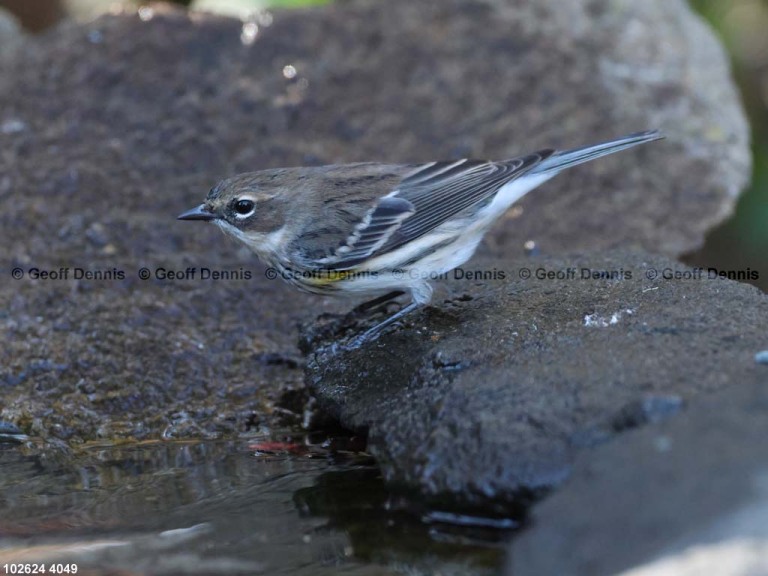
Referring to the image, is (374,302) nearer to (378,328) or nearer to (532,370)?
(378,328)

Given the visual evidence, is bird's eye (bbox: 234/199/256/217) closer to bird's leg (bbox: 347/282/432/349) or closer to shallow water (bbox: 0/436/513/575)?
bird's leg (bbox: 347/282/432/349)

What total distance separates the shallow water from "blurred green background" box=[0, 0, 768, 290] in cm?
477

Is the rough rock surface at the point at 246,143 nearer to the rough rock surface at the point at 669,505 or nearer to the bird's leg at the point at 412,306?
the bird's leg at the point at 412,306

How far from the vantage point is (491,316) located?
4.51m

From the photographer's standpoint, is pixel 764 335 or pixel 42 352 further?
pixel 42 352

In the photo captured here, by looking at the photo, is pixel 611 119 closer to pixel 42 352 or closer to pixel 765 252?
pixel 765 252

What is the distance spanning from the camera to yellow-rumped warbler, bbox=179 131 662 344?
484cm

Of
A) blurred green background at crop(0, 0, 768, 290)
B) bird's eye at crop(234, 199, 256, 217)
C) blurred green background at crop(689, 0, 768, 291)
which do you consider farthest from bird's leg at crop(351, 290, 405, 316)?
blurred green background at crop(0, 0, 768, 290)

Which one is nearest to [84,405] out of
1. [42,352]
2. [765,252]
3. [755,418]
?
[42,352]

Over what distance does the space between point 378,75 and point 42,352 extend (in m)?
3.79

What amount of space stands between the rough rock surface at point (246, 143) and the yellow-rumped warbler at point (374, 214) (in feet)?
2.02

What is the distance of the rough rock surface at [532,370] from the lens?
3.26 metres

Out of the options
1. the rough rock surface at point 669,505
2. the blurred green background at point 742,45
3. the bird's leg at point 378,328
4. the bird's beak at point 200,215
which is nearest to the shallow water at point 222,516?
the rough rock surface at point 669,505

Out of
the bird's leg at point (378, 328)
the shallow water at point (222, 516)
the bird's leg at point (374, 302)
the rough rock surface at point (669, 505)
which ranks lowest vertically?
the rough rock surface at point (669, 505)
